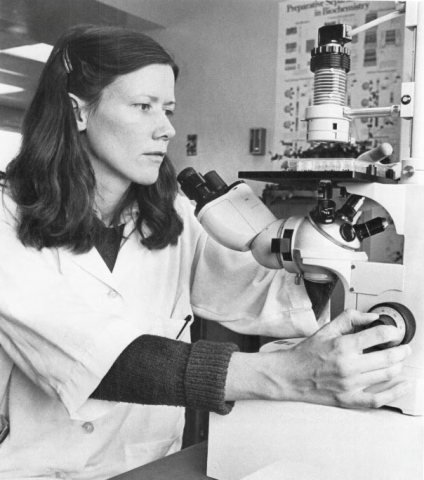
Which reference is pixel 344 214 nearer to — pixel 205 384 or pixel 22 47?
pixel 205 384

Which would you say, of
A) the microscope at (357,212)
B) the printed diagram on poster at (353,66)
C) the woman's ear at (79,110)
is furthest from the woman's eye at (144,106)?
the printed diagram on poster at (353,66)

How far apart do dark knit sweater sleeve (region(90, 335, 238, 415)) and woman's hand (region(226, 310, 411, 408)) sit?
22mm

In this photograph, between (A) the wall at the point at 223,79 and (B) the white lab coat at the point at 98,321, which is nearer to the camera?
(B) the white lab coat at the point at 98,321

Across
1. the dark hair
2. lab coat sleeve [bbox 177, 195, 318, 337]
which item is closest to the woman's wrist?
lab coat sleeve [bbox 177, 195, 318, 337]

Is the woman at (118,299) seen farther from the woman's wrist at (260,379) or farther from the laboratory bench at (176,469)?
the laboratory bench at (176,469)

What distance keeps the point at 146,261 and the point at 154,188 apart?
0.54ft

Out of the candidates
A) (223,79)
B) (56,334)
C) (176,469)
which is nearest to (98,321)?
(56,334)

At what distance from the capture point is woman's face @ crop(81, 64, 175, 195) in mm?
981

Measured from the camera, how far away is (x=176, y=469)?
87 cm

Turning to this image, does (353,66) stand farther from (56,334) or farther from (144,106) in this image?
(56,334)

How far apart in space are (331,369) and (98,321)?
0.32 m

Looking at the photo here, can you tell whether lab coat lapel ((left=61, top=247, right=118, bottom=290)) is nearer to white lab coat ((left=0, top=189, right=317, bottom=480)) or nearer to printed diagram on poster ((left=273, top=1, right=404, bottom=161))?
white lab coat ((left=0, top=189, right=317, bottom=480))

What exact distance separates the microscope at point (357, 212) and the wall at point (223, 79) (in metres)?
0.60

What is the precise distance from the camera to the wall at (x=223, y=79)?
1.65 m
